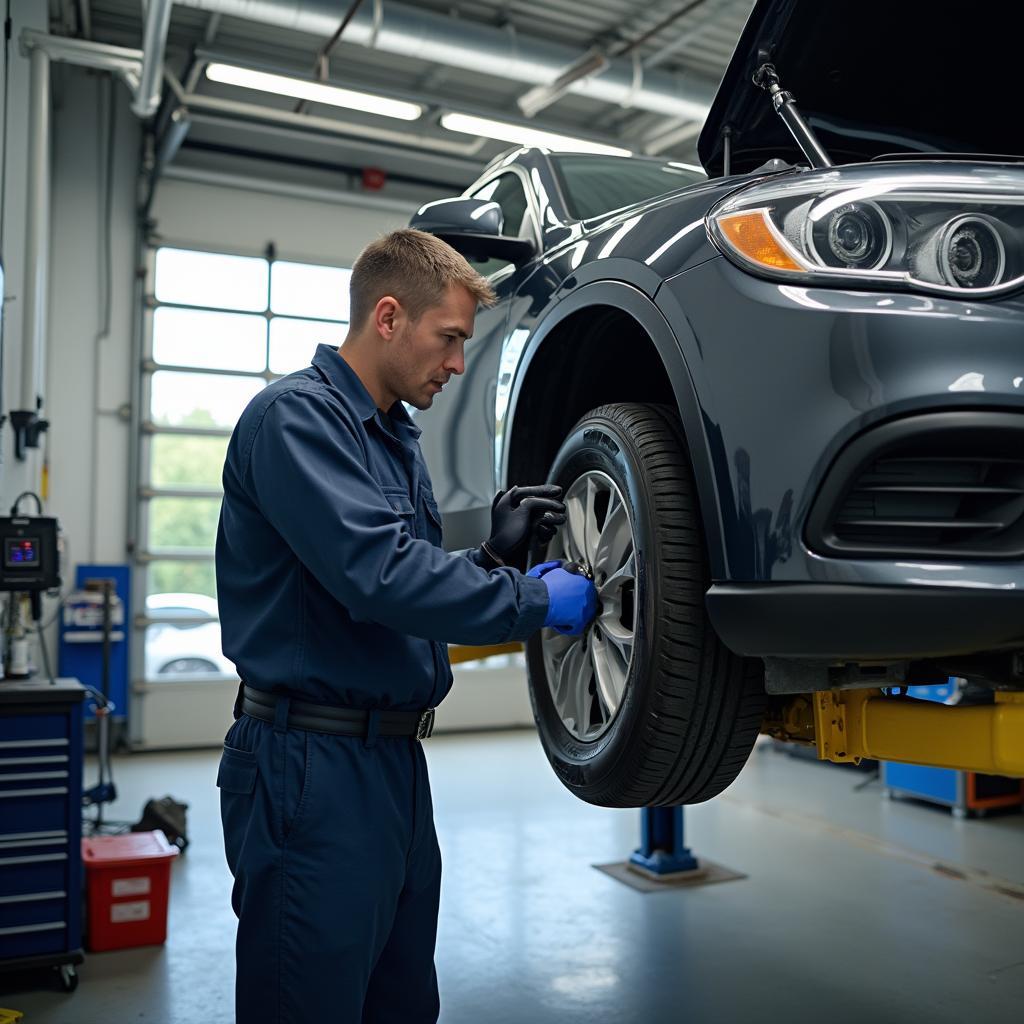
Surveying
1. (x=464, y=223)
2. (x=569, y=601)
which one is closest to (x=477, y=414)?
(x=464, y=223)

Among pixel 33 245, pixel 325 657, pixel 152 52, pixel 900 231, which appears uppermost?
pixel 152 52

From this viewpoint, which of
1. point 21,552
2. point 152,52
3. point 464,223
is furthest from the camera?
point 152,52

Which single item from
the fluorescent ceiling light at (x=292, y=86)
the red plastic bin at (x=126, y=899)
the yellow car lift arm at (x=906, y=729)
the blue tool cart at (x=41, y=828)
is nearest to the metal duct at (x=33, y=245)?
the fluorescent ceiling light at (x=292, y=86)

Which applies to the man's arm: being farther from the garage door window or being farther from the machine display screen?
the garage door window

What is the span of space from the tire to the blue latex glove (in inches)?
1.1

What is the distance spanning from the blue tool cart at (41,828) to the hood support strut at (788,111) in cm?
269

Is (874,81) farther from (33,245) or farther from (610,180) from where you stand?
(33,245)

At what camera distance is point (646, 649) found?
5.19 ft

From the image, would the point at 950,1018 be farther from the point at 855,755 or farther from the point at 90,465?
the point at 90,465

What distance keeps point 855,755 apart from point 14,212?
4.27 meters

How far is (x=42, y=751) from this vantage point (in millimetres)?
3260

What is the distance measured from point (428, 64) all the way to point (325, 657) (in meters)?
6.65

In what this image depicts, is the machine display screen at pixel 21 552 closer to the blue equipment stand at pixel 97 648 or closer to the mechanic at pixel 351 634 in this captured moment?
the mechanic at pixel 351 634

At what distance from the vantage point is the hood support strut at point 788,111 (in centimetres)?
179
